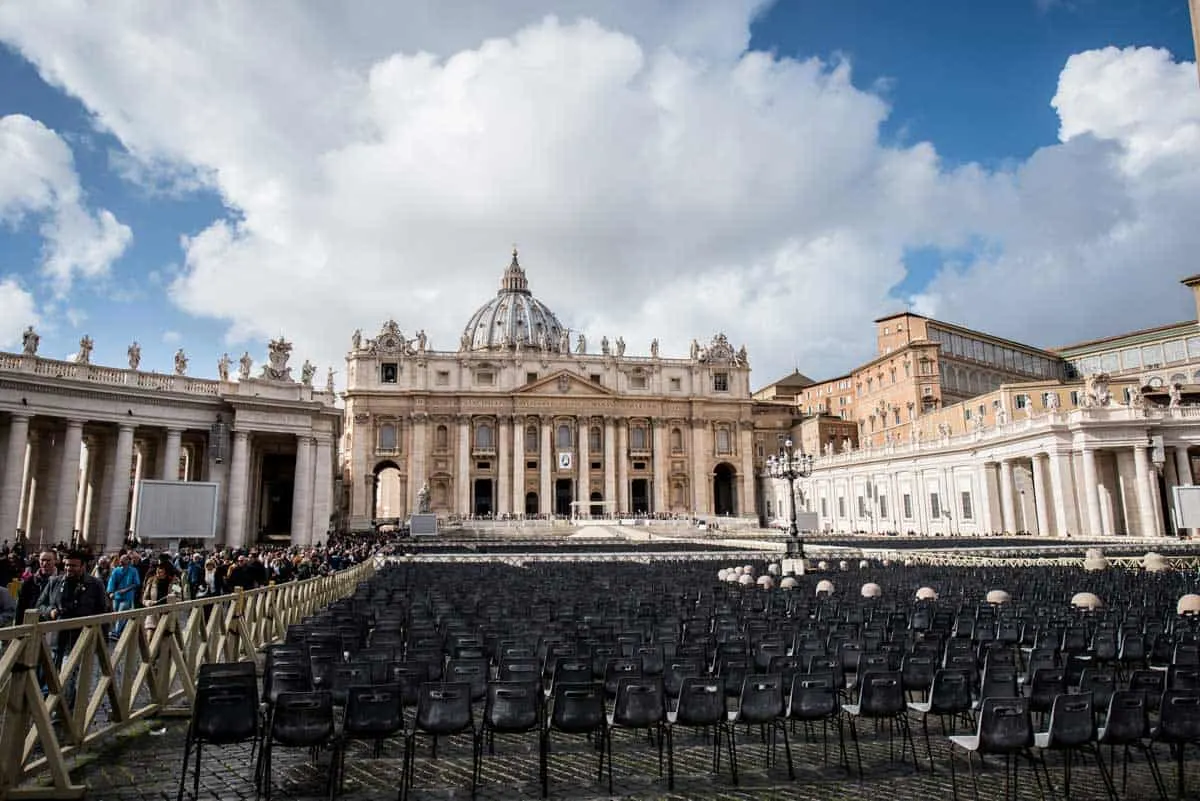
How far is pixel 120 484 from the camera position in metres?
32.0

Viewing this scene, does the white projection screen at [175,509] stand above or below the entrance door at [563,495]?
below

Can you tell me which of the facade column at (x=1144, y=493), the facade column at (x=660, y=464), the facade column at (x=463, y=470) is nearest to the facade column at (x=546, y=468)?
the facade column at (x=463, y=470)

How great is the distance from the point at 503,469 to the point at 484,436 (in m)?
4.34

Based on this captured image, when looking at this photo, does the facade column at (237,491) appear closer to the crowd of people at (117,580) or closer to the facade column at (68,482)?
the facade column at (68,482)

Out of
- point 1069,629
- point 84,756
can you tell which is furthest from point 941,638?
point 84,756

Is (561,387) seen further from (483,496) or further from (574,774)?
(574,774)

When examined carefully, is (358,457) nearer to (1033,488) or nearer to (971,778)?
(1033,488)

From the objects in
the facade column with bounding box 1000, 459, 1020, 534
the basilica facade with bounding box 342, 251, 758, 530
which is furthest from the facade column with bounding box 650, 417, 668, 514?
the facade column with bounding box 1000, 459, 1020, 534

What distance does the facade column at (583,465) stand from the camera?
3172 inches

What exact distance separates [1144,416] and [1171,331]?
25.9 meters

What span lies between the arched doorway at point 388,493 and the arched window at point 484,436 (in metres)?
8.87

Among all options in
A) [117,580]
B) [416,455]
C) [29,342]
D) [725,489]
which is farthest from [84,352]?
[725,489]

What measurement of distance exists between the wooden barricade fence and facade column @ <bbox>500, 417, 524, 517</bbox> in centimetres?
6502

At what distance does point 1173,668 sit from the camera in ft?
24.4
